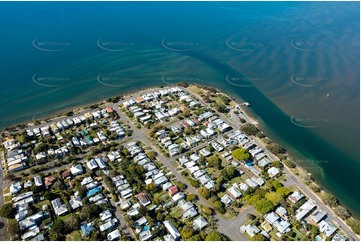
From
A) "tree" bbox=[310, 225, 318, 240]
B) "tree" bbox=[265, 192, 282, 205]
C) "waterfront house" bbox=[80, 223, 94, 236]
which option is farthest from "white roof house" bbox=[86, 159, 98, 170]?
"tree" bbox=[310, 225, 318, 240]

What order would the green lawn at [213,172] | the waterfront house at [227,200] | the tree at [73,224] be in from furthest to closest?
the green lawn at [213,172] < the waterfront house at [227,200] < the tree at [73,224]

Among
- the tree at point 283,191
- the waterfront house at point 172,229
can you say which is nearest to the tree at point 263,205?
the tree at point 283,191

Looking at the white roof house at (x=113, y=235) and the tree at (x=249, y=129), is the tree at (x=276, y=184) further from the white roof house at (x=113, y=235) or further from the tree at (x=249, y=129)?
the white roof house at (x=113, y=235)

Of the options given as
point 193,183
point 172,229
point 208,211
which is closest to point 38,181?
point 172,229

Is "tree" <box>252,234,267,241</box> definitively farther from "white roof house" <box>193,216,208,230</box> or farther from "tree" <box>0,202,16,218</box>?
"tree" <box>0,202,16,218</box>

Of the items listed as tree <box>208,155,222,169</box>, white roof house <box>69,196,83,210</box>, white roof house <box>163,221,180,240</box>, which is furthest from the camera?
tree <box>208,155,222,169</box>

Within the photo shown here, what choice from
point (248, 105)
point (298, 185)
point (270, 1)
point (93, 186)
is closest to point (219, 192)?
point (298, 185)
